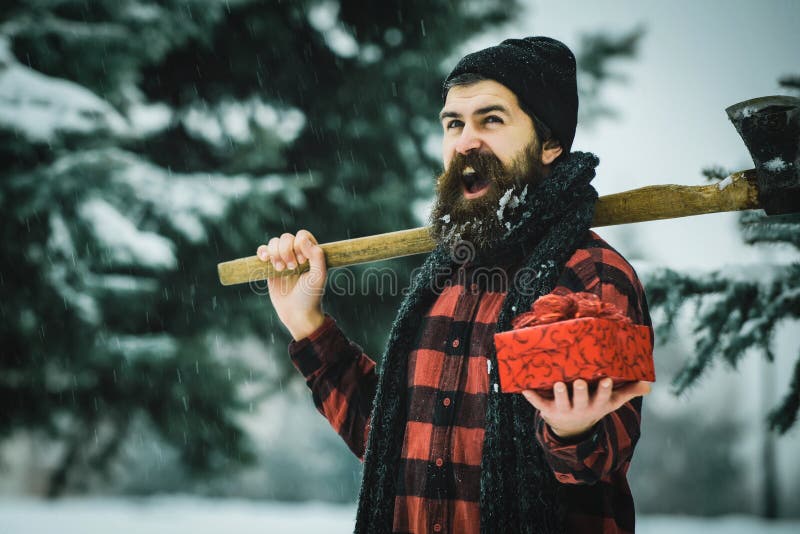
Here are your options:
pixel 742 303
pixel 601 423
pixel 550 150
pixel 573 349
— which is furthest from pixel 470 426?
pixel 742 303

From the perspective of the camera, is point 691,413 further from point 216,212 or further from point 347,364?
point 347,364

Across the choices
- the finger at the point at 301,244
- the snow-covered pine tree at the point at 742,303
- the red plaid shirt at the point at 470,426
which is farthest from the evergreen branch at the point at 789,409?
the finger at the point at 301,244

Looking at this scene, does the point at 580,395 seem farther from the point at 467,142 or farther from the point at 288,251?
the point at 288,251

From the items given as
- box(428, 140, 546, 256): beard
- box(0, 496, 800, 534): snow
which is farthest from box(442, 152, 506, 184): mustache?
→ box(0, 496, 800, 534): snow

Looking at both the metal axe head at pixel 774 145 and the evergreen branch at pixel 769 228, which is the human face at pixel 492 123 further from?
the evergreen branch at pixel 769 228

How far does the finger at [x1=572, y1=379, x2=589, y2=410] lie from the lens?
1073 millimetres

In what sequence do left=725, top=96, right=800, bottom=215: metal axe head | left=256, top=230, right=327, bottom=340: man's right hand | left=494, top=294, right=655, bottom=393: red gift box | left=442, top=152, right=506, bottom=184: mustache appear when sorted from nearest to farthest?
1. left=494, top=294, right=655, bottom=393: red gift box
2. left=725, top=96, right=800, bottom=215: metal axe head
3. left=442, top=152, right=506, bottom=184: mustache
4. left=256, top=230, right=327, bottom=340: man's right hand

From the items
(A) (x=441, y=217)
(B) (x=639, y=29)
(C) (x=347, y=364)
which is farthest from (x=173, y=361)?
(B) (x=639, y=29)

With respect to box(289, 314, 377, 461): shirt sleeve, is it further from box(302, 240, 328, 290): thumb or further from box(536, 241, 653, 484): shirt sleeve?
box(536, 241, 653, 484): shirt sleeve

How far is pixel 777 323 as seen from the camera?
6.47 feet

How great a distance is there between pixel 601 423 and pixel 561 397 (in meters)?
0.15

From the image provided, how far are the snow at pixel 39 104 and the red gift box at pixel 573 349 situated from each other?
3717 mm

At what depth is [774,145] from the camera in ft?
4.79

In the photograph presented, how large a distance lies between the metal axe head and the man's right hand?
123 centimetres
